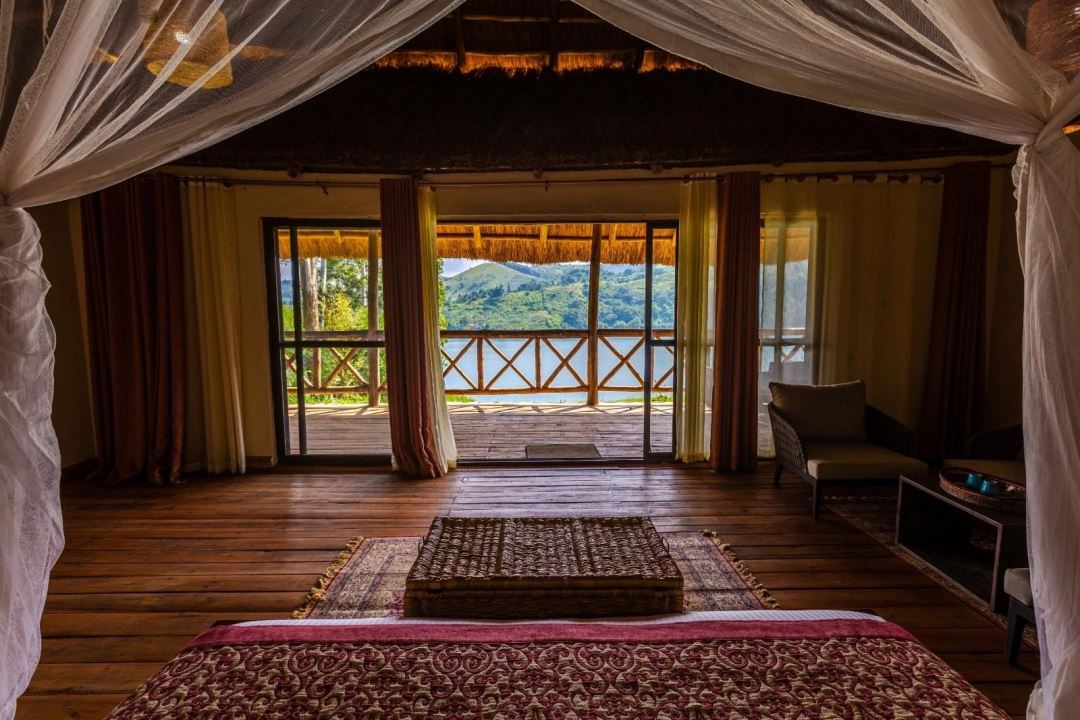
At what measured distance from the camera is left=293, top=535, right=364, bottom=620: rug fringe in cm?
215

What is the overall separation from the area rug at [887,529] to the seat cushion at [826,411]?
0.40 meters

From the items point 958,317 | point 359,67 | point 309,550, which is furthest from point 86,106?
point 958,317

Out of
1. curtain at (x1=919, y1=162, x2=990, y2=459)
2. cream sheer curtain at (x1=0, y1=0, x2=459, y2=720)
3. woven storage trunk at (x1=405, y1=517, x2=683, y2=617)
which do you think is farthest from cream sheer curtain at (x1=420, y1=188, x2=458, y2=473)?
curtain at (x1=919, y1=162, x2=990, y2=459)

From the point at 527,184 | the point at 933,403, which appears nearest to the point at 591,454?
the point at 527,184

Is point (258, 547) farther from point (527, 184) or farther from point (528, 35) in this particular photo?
point (528, 35)

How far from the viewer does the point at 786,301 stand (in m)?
3.99

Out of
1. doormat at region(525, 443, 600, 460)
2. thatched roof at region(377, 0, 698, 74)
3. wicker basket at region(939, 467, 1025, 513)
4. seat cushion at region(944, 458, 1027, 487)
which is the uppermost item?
thatched roof at region(377, 0, 698, 74)

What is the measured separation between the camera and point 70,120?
3.84ft

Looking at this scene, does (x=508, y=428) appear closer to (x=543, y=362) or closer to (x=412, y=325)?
(x=412, y=325)

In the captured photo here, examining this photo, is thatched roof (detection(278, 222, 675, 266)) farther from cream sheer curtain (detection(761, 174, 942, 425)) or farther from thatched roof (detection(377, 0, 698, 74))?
thatched roof (detection(377, 0, 698, 74))

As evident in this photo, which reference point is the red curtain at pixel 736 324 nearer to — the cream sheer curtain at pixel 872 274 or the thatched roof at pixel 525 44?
the cream sheer curtain at pixel 872 274

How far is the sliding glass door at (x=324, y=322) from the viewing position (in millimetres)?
4090

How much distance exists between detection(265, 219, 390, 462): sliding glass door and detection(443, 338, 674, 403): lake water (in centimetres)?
122

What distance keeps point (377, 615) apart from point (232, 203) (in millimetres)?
3199
